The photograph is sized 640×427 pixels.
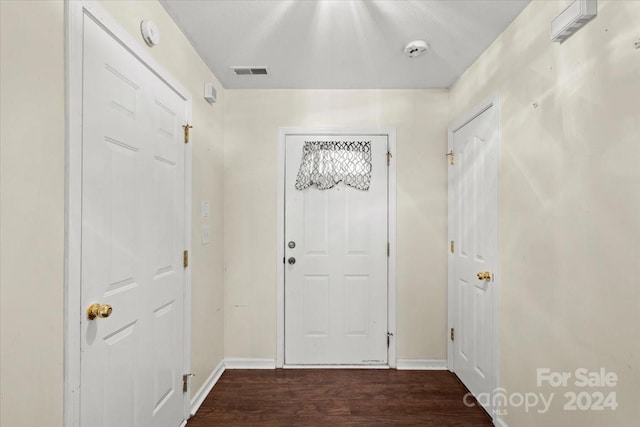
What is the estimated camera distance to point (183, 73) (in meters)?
1.96

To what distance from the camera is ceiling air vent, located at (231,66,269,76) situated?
7.77 ft

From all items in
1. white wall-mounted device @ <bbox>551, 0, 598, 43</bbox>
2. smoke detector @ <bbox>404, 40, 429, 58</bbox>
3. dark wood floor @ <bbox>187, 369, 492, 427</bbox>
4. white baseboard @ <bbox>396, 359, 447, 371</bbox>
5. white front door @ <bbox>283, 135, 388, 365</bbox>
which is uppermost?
smoke detector @ <bbox>404, 40, 429, 58</bbox>

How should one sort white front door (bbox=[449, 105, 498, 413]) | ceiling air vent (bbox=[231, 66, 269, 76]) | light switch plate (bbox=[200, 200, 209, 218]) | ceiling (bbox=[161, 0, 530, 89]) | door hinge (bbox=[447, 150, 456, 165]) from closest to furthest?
1. ceiling (bbox=[161, 0, 530, 89])
2. white front door (bbox=[449, 105, 498, 413])
3. light switch plate (bbox=[200, 200, 209, 218])
4. ceiling air vent (bbox=[231, 66, 269, 76])
5. door hinge (bbox=[447, 150, 456, 165])

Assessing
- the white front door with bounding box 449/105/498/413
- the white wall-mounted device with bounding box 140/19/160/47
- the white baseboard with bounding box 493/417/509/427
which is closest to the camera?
the white wall-mounted device with bounding box 140/19/160/47

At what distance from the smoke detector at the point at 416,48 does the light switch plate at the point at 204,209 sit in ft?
5.76

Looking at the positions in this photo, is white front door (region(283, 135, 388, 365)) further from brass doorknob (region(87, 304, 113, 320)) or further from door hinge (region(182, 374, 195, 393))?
brass doorknob (region(87, 304, 113, 320))

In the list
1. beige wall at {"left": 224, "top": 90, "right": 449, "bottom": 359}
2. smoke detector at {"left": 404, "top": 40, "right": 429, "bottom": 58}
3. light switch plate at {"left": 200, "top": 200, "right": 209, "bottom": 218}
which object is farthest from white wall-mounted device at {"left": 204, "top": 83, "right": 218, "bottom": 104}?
smoke detector at {"left": 404, "top": 40, "right": 429, "bottom": 58}

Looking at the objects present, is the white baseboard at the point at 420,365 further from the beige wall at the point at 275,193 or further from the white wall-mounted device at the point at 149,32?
the white wall-mounted device at the point at 149,32

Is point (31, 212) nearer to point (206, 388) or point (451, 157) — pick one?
point (206, 388)

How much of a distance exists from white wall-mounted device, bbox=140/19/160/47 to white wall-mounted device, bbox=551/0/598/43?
189 cm

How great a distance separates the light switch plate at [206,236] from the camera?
2.25 m

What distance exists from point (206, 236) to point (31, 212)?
1378 millimetres

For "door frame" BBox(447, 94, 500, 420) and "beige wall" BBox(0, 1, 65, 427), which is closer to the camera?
"beige wall" BBox(0, 1, 65, 427)

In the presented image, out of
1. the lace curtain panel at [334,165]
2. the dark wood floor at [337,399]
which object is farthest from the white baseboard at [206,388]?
the lace curtain panel at [334,165]
